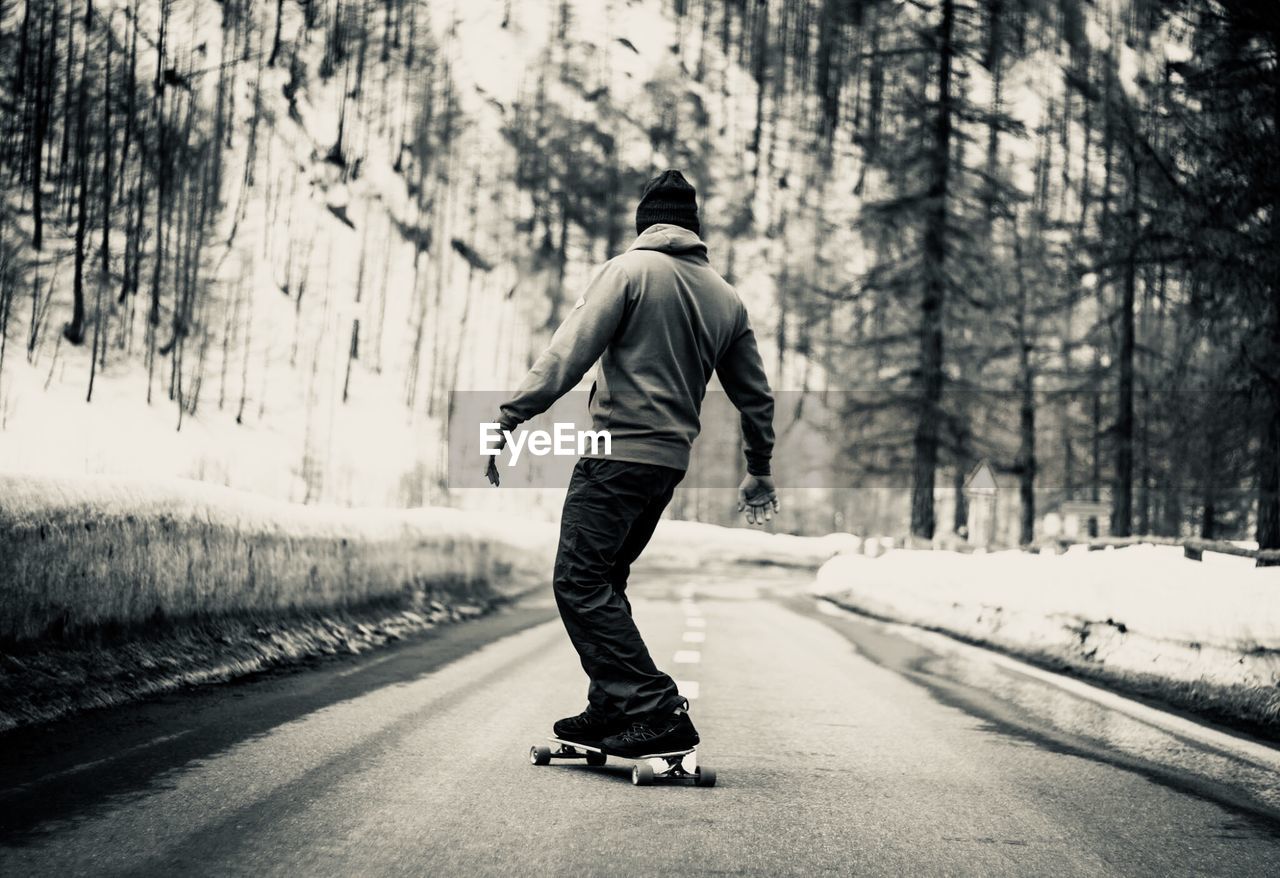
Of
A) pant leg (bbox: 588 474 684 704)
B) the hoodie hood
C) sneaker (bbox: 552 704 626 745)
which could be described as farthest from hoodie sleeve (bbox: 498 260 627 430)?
sneaker (bbox: 552 704 626 745)

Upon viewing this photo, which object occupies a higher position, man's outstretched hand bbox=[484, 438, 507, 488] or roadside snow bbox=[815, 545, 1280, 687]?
man's outstretched hand bbox=[484, 438, 507, 488]

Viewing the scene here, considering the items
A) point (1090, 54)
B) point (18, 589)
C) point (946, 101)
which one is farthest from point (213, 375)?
point (18, 589)

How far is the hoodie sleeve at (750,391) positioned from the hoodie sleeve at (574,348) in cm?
61

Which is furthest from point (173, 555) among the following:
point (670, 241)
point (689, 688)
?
point (670, 241)

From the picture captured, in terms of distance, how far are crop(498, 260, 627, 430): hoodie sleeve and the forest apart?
6.97 metres

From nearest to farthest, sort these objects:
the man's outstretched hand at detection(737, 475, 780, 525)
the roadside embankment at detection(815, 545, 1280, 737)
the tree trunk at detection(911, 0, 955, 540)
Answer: the man's outstretched hand at detection(737, 475, 780, 525) → the roadside embankment at detection(815, 545, 1280, 737) → the tree trunk at detection(911, 0, 955, 540)

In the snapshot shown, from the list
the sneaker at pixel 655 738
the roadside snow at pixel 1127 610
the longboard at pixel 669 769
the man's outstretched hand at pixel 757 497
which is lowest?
the longboard at pixel 669 769

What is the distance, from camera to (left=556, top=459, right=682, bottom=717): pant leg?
4293mm

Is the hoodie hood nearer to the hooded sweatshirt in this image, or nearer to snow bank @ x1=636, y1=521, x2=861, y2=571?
the hooded sweatshirt

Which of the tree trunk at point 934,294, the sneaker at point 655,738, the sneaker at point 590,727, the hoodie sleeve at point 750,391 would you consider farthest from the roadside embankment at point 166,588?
the tree trunk at point 934,294

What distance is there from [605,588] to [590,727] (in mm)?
510

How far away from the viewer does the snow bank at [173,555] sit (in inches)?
202

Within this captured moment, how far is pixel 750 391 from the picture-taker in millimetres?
4734

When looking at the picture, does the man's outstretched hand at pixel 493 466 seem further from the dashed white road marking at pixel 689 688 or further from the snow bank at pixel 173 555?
the dashed white road marking at pixel 689 688
